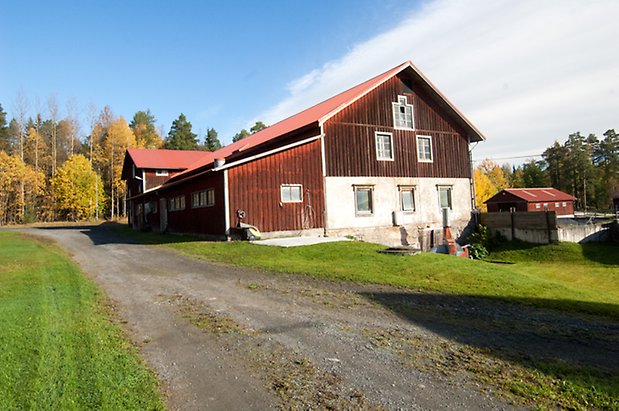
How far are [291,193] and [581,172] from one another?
263 feet

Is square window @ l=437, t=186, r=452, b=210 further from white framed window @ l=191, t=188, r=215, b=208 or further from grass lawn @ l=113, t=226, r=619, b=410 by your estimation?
white framed window @ l=191, t=188, r=215, b=208

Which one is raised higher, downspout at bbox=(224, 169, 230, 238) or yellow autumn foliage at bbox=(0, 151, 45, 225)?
yellow autumn foliage at bbox=(0, 151, 45, 225)

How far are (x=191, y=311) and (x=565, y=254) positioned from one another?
78.8ft

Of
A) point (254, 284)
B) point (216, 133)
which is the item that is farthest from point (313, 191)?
point (216, 133)

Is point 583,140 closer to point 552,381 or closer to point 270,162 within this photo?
point 270,162

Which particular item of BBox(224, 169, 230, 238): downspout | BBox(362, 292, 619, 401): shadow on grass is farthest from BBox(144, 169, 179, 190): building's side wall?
BBox(362, 292, 619, 401): shadow on grass

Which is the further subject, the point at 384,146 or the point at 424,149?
the point at 424,149

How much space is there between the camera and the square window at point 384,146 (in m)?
23.0

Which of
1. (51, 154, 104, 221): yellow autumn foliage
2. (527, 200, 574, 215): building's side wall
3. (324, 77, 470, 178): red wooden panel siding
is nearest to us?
(324, 77, 470, 178): red wooden panel siding

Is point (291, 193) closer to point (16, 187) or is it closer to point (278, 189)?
point (278, 189)

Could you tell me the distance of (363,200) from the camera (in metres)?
22.1

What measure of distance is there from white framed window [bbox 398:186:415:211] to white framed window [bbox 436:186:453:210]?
2.46m

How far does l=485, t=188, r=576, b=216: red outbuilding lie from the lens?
167 feet

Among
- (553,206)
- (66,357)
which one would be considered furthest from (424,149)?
(553,206)
